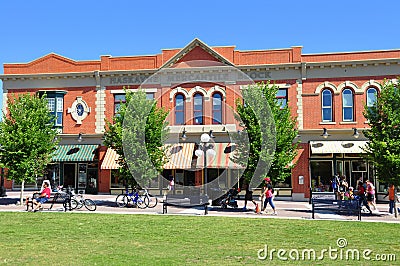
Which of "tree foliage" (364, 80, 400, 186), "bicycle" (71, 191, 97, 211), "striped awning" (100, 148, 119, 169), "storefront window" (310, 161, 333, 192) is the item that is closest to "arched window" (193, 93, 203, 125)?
"striped awning" (100, 148, 119, 169)

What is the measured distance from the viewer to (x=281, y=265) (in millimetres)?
9172

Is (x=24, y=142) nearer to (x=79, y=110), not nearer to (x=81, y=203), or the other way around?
(x=81, y=203)

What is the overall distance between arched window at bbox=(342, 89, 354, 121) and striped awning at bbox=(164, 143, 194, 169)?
10.1m

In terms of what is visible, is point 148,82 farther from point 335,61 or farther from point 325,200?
point 325,200

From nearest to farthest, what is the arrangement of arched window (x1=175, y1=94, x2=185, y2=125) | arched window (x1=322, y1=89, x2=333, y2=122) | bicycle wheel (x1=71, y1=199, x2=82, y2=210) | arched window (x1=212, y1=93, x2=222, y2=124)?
bicycle wheel (x1=71, y1=199, x2=82, y2=210), arched window (x1=322, y1=89, x2=333, y2=122), arched window (x1=212, y1=93, x2=222, y2=124), arched window (x1=175, y1=94, x2=185, y2=125)

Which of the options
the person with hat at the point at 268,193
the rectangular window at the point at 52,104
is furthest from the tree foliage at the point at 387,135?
the rectangular window at the point at 52,104

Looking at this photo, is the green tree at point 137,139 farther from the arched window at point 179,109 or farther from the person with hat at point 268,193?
the person with hat at point 268,193

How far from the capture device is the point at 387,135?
19547mm

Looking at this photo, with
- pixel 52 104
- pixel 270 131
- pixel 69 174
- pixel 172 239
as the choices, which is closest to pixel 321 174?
pixel 270 131

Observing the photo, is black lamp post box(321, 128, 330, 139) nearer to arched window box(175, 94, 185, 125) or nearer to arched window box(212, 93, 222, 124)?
arched window box(212, 93, 222, 124)

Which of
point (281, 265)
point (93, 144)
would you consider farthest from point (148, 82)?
point (281, 265)

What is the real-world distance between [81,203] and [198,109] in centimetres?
1152

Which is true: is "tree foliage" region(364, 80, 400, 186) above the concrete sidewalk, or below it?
above

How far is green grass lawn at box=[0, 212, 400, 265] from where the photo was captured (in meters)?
9.62
